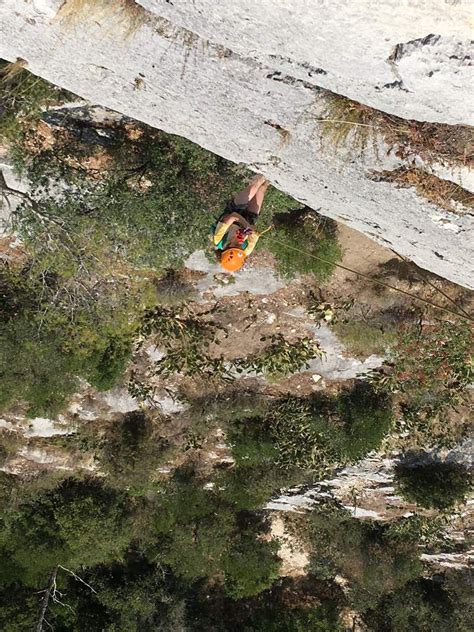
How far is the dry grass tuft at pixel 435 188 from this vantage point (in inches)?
133

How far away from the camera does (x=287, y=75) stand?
121 inches

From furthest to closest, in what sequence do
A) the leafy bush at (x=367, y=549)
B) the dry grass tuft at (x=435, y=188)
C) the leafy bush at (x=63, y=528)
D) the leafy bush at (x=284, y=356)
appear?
the leafy bush at (x=367, y=549)
the leafy bush at (x=63, y=528)
the leafy bush at (x=284, y=356)
the dry grass tuft at (x=435, y=188)

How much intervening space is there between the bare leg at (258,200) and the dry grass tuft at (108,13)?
232 centimetres

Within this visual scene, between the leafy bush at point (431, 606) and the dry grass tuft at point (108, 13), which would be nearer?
the dry grass tuft at point (108, 13)

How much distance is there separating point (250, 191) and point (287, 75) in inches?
86.8

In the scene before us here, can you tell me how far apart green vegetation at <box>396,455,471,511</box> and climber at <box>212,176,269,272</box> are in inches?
161

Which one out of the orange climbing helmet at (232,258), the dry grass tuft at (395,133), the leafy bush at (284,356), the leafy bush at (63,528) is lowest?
the leafy bush at (63,528)

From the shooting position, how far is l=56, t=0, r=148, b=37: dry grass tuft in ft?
9.98

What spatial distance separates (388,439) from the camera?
22.9 ft

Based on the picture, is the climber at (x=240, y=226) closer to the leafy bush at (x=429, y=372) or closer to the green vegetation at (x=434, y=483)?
the leafy bush at (x=429, y=372)

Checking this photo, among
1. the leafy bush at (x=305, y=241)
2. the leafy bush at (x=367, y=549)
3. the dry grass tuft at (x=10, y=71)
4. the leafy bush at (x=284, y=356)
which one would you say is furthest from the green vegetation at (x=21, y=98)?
the leafy bush at (x=367, y=549)

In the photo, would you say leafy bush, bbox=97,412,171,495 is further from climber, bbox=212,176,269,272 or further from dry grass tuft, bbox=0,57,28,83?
dry grass tuft, bbox=0,57,28,83

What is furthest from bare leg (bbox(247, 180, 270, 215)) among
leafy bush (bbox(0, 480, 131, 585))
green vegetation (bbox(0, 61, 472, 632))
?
leafy bush (bbox(0, 480, 131, 585))

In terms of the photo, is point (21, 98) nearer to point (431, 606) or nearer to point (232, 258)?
point (232, 258)
